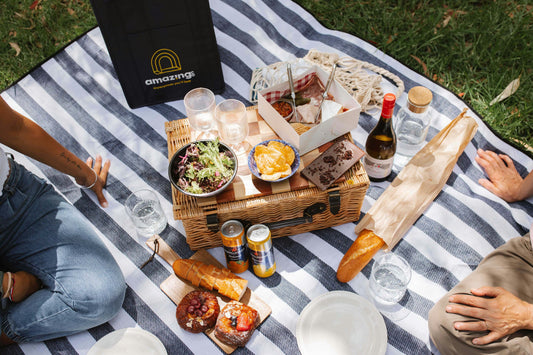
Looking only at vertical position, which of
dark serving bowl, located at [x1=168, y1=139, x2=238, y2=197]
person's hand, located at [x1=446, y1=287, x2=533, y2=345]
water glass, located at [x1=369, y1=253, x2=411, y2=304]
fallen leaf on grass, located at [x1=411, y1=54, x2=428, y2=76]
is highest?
dark serving bowl, located at [x1=168, y1=139, x2=238, y2=197]

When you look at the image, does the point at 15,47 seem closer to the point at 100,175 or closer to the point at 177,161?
the point at 100,175

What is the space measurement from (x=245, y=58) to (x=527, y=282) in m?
2.22

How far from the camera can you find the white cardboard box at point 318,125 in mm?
1993

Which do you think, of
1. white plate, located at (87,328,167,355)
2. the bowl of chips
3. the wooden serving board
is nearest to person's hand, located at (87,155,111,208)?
the wooden serving board

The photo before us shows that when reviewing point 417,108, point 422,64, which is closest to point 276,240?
point 417,108

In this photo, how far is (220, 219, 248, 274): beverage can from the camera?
1.87 m

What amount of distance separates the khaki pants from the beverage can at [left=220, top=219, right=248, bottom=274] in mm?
921

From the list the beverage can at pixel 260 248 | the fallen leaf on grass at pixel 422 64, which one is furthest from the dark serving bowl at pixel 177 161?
the fallen leaf on grass at pixel 422 64

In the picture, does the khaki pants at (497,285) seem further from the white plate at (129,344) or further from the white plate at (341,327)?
the white plate at (129,344)

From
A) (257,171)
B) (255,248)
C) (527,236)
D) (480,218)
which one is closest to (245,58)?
(257,171)

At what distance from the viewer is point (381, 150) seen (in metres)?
2.23

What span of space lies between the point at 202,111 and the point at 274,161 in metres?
0.51

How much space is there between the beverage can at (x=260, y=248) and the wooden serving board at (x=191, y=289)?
146mm

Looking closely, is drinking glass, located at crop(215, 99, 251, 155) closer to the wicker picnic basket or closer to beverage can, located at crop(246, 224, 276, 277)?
the wicker picnic basket
